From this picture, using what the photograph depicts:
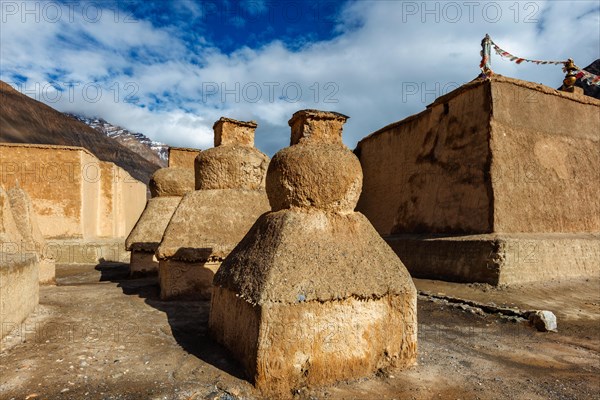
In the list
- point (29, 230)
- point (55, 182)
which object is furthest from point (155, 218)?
point (55, 182)

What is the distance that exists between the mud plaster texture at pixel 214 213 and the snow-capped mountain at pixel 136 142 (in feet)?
183

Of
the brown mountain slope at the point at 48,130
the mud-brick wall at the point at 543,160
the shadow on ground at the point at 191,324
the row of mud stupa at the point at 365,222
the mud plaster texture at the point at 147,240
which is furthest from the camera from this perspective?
the brown mountain slope at the point at 48,130

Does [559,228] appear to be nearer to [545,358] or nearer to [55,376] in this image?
[545,358]

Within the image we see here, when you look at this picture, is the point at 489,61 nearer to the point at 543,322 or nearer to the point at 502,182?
the point at 502,182

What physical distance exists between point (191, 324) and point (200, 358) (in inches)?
45.8

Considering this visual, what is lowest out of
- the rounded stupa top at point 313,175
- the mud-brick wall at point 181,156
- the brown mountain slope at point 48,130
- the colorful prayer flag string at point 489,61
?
the rounded stupa top at point 313,175

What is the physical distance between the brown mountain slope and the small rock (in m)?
39.2

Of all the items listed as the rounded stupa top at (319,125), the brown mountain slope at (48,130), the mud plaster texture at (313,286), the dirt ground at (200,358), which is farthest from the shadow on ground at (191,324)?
the brown mountain slope at (48,130)

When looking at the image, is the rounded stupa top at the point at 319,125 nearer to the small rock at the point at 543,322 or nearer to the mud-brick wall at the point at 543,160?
the small rock at the point at 543,322

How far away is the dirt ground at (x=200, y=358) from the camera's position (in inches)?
108

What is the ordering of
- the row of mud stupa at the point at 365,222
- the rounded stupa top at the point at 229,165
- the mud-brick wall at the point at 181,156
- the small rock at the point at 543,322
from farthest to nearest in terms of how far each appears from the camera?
the mud-brick wall at the point at 181,156 → the rounded stupa top at the point at 229,165 → the small rock at the point at 543,322 → the row of mud stupa at the point at 365,222

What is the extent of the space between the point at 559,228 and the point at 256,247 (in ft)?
25.9

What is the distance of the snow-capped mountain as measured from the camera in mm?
59844

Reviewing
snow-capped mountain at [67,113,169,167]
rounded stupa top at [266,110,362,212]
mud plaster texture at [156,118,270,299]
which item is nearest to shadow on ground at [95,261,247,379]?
mud plaster texture at [156,118,270,299]
